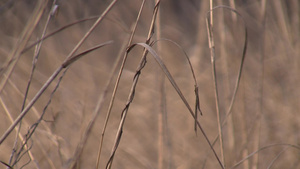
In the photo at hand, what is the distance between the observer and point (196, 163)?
0.91 meters

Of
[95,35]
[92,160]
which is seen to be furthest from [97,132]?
[95,35]

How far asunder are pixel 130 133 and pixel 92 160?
0.65 ft

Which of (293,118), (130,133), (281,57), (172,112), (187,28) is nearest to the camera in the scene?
(293,118)

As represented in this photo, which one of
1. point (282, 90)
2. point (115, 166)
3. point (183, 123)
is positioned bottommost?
point (115, 166)

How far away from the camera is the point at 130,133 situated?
1.16 meters

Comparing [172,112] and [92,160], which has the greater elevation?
[172,112]

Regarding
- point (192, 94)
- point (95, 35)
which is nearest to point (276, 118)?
point (192, 94)

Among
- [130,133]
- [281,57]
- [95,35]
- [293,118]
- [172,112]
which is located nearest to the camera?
[293,118]

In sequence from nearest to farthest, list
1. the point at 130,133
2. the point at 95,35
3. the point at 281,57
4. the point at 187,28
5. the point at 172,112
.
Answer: the point at 281,57
the point at 130,133
the point at 172,112
the point at 95,35
the point at 187,28

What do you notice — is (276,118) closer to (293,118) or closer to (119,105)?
(293,118)

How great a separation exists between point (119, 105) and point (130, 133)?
0.36 feet

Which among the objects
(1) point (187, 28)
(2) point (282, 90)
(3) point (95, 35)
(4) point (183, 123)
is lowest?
(4) point (183, 123)

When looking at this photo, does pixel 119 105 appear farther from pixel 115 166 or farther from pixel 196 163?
pixel 196 163

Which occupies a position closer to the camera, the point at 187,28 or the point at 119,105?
the point at 119,105
